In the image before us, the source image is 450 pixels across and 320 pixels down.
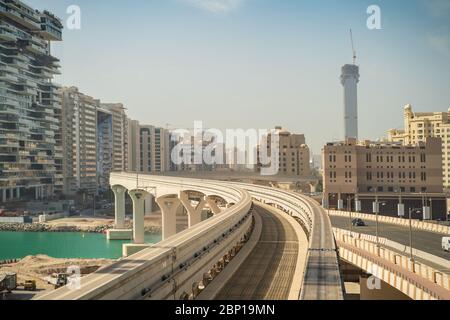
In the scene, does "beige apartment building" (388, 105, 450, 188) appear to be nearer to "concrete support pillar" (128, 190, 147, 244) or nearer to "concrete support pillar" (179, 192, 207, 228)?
"concrete support pillar" (179, 192, 207, 228)

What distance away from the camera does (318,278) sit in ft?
39.3

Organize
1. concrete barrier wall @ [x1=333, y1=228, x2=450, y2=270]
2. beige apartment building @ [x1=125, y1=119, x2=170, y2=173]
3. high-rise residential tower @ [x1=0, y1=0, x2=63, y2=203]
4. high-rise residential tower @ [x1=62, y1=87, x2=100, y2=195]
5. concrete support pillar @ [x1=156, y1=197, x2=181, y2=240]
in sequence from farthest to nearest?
1. beige apartment building @ [x1=125, y1=119, x2=170, y2=173]
2. high-rise residential tower @ [x1=62, y1=87, x2=100, y2=195]
3. high-rise residential tower @ [x1=0, y1=0, x2=63, y2=203]
4. concrete support pillar @ [x1=156, y1=197, x2=181, y2=240]
5. concrete barrier wall @ [x1=333, y1=228, x2=450, y2=270]

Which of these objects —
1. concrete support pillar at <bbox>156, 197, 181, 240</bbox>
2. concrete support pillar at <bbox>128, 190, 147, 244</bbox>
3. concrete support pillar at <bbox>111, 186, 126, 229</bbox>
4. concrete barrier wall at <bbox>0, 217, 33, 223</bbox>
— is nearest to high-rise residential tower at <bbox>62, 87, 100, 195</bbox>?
concrete barrier wall at <bbox>0, 217, 33, 223</bbox>

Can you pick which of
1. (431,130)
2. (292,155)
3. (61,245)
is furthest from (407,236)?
(292,155)

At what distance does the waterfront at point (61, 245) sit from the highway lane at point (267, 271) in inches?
1155

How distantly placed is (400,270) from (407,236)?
11.8 m

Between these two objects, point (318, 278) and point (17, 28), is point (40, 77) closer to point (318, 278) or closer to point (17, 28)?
point (17, 28)

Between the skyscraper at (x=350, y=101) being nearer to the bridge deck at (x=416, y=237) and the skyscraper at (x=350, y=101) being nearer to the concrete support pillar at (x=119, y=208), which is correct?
the concrete support pillar at (x=119, y=208)

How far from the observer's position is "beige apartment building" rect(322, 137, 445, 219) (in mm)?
65875

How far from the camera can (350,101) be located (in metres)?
187

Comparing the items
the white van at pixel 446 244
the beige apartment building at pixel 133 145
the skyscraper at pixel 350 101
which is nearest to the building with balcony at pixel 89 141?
the beige apartment building at pixel 133 145

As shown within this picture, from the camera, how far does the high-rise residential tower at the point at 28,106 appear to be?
79.1m

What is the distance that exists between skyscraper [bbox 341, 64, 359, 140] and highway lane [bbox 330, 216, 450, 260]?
116145 mm
